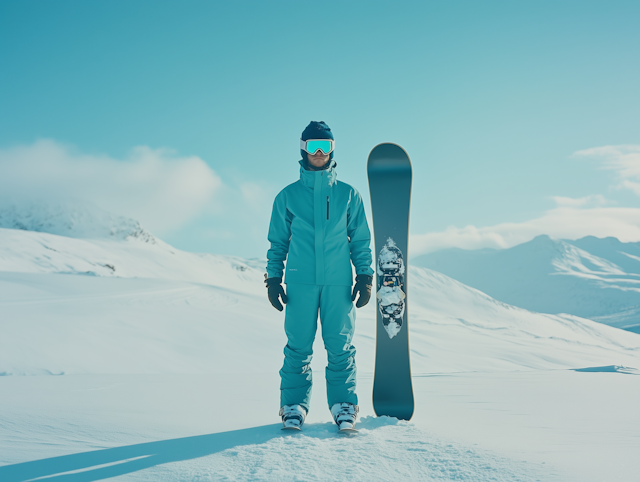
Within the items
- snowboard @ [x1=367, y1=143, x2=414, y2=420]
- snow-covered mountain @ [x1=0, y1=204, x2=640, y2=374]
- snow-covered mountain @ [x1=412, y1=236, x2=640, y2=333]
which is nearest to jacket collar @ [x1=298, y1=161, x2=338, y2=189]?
snowboard @ [x1=367, y1=143, x2=414, y2=420]

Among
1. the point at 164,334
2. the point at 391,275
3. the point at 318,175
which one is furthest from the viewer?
the point at 164,334

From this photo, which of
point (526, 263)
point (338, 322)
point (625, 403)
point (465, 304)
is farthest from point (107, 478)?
point (526, 263)

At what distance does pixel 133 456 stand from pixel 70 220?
69596mm

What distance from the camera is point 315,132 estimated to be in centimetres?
311

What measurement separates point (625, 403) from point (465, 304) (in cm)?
3526

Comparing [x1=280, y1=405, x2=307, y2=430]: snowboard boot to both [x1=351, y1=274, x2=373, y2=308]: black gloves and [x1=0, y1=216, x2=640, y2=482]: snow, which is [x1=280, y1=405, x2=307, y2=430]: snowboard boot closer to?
[x1=0, y1=216, x2=640, y2=482]: snow

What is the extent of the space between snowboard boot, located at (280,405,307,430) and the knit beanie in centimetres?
170

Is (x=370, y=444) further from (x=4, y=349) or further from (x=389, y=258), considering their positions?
(x=4, y=349)

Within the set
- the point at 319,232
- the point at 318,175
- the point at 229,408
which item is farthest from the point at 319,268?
the point at 229,408

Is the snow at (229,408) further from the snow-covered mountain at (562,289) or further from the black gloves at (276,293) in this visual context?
the snow-covered mountain at (562,289)

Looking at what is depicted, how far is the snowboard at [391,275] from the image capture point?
10.5 feet

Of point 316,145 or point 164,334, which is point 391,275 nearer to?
point 316,145

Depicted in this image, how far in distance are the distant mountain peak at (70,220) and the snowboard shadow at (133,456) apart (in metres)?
53.8

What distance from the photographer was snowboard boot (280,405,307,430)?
2621 mm
